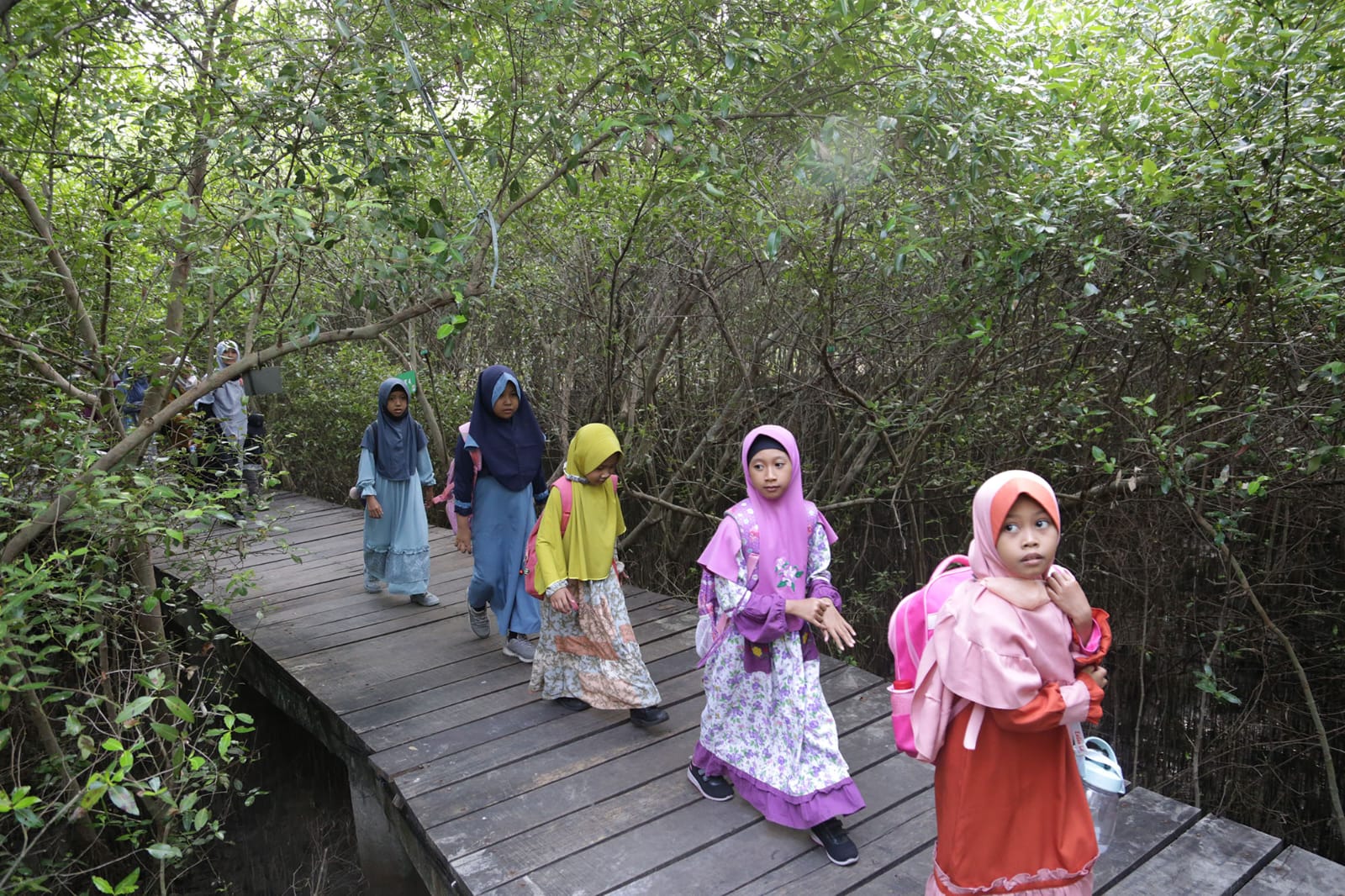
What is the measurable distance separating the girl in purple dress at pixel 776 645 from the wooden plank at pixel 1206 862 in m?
0.95

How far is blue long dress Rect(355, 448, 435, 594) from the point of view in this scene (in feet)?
19.1

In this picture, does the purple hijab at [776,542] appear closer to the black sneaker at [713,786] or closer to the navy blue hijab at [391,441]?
the black sneaker at [713,786]

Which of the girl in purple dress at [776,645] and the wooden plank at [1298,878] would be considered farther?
the girl in purple dress at [776,645]

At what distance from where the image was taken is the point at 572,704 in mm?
4359

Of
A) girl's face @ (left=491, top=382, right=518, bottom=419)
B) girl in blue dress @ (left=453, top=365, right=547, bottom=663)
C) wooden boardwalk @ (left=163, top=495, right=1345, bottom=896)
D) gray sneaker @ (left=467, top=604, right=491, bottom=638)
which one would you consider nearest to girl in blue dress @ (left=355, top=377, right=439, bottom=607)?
wooden boardwalk @ (left=163, top=495, right=1345, bottom=896)

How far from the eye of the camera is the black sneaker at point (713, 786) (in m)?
3.53

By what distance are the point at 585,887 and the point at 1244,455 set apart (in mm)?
3486

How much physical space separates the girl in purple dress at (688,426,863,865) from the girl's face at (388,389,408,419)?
121 inches

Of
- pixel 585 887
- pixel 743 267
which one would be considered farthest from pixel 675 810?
pixel 743 267

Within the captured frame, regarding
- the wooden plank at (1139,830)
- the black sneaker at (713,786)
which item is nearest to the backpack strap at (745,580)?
the black sneaker at (713,786)

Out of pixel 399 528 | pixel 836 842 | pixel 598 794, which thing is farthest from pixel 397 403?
pixel 836 842

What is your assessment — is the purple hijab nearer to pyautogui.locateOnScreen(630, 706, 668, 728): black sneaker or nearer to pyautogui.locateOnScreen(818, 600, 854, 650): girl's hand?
pyautogui.locateOnScreen(818, 600, 854, 650): girl's hand

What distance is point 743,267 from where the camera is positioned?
5805 mm

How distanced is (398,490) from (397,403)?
0.56 meters
